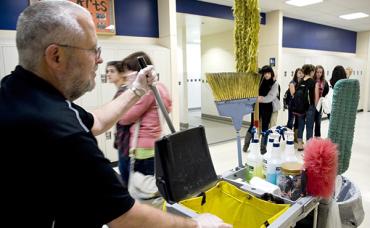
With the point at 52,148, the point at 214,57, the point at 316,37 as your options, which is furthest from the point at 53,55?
the point at 316,37

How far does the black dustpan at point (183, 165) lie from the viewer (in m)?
1.01

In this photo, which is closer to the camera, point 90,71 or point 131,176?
point 90,71

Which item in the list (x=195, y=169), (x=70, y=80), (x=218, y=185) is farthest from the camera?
(x=218, y=185)

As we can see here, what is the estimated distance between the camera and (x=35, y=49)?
0.71m

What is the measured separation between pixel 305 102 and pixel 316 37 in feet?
13.6

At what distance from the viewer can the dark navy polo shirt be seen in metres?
→ 0.62

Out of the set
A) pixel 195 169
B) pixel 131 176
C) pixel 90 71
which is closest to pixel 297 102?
pixel 131 176

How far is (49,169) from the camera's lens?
0.63 m

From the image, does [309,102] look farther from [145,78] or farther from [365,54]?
[365,54]

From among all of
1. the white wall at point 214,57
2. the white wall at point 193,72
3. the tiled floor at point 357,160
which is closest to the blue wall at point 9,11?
the tiled floor at point 357,160

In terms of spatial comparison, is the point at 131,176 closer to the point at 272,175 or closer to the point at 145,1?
the point at 272,175

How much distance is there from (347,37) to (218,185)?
30.8 feet

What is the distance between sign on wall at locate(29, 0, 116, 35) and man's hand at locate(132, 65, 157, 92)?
2742mm

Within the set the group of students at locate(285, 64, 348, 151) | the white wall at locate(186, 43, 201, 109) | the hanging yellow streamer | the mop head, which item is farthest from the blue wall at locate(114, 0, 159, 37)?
the white wall at locate(186, 43, 201, 109)
